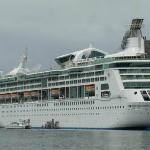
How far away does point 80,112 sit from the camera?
103 metres

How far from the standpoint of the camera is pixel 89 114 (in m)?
101

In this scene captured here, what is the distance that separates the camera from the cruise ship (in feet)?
314

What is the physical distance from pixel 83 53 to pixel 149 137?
32.4m

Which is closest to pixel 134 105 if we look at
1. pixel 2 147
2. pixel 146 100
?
pixel 146 100

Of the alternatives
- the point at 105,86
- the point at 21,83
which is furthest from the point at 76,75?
the point at 21,83

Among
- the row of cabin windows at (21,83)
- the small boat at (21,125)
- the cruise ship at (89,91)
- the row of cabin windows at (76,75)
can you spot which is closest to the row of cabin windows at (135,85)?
the cruise ship at (89,91)

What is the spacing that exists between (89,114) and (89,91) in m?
3.80

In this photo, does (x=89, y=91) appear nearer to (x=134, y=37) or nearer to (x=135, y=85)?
(x=135, y=85)

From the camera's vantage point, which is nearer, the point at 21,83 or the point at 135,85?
the point at 135,85

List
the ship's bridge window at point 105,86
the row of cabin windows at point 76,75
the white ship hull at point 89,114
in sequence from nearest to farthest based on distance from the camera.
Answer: the white ship hull at point 89,114 < the ship's bridge window at point 105,86 < the row of cabin windows at point 76,75

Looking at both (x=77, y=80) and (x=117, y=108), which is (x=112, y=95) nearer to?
(x=117, y=108)

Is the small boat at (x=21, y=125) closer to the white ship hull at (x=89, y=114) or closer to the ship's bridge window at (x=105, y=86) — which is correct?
the white ship hull at (x=89, y=114)

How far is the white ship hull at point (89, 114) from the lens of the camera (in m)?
95.1

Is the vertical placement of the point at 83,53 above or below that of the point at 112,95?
above
